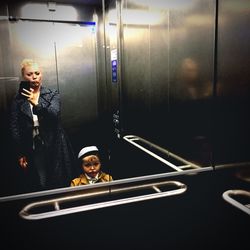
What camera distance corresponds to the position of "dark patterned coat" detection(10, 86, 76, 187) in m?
3.02

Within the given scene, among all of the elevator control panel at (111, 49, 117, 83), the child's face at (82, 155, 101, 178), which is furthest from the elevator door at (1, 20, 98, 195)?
the child's face at (82, 155, 101, 178)

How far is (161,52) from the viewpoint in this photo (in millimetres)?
2252

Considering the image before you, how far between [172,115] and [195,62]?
48 cm

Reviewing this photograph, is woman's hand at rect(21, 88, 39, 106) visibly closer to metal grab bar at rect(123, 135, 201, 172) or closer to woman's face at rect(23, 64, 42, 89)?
woman's face at rect(23, 64, 42, 89)

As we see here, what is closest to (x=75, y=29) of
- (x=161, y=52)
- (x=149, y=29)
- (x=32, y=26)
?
(x=32, y=26)

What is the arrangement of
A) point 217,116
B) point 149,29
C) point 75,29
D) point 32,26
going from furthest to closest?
point 75,29 → point 32,26 → point 149,29 → point 217,116

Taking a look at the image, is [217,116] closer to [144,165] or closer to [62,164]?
[144,165]

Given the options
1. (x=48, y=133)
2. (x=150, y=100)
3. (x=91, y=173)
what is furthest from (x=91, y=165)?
(x=150, y=100)

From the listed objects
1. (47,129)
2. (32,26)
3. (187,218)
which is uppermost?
(32,26)

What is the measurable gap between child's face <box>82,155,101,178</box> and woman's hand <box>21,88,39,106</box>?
864mm

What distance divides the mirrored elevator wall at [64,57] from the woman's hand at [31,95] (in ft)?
0.36

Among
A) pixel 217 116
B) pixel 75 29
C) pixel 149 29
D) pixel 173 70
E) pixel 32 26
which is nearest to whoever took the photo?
pixel 217 116

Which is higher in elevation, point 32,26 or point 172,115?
point 32,26

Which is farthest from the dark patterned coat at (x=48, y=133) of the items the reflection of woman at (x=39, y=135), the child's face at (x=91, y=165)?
the child's face at (x=91, y=165)
